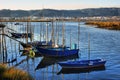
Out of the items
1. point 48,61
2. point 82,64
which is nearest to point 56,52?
point 48,61

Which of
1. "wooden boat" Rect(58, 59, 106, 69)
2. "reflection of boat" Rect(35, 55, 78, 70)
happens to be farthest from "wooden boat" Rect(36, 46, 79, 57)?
"wooden boat" Rect(58, 59, 106, 69)

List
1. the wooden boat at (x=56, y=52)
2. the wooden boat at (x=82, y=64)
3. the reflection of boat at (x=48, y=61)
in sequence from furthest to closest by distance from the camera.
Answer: the wooden boat at (x=56, y=52) < the reflection of boat at (x=48, y=61) < the wooden boat at (x=82, y=64)

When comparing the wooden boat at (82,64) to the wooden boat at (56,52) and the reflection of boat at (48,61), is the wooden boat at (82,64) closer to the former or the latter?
the reflection of boat at (48,61)

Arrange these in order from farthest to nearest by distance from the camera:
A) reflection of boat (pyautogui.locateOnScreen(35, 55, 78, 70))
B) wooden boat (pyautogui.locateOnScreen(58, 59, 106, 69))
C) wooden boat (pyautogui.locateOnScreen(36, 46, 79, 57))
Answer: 1. wooden boat (pyautogui.locateOnScreen(36, 46, 79, 57))
2. reflection of boat (pyautogui.locateOnScreen(35, 55, 78, 70))
3. wooden boat (pyautogui.locateOnScreen(58, 59, 106, 69))

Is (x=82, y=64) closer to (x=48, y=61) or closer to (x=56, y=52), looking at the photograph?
(x=48, y=61)

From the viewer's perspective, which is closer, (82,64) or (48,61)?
(82,64)

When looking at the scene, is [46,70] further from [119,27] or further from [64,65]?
[119,27]

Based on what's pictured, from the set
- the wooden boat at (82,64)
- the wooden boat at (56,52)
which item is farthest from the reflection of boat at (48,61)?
the wooden boat at (82,64)

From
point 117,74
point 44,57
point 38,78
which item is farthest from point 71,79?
point 44,57

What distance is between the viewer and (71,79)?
30.6 m

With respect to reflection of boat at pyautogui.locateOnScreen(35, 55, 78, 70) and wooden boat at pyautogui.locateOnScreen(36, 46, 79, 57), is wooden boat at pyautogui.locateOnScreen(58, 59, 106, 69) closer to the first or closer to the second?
reflection of boat at pyautogui.locateOnScreen(35, 55, 78, 70)

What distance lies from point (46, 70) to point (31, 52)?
1189 cm

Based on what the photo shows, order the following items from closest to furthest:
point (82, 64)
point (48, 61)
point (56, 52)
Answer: point (82, 64), point (48, 61), point (56, 52)

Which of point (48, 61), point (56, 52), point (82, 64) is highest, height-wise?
point (56, 52)
